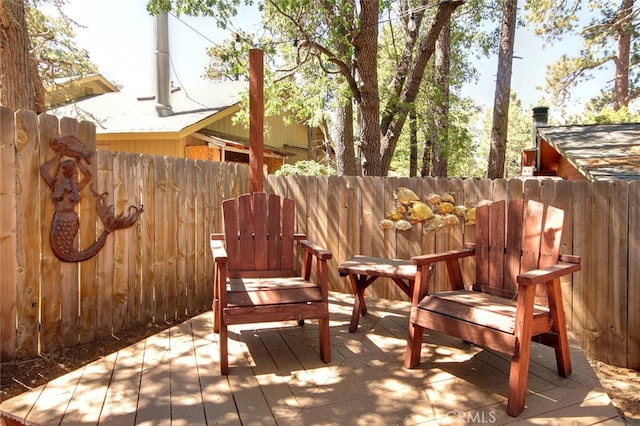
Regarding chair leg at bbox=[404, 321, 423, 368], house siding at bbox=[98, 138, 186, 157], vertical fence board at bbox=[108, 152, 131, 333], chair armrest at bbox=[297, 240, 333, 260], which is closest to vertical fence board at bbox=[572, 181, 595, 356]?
chair leg at bbox=[404, 321, 423, 368]

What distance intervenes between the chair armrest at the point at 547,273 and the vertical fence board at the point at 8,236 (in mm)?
2835

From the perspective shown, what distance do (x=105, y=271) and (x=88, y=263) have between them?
0.15 metres

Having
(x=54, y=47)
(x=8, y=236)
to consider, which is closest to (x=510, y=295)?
(x=8, y=236)

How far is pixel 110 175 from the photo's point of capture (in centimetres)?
302

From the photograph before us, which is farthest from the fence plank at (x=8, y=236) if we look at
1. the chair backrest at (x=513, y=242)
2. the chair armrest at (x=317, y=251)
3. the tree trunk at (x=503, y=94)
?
the tree trunk at (x=503, y=94)

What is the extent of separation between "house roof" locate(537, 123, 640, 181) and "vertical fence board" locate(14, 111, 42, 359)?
4.35 meters

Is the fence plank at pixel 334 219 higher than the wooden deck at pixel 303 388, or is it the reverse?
the fence plank at pixel 334 219

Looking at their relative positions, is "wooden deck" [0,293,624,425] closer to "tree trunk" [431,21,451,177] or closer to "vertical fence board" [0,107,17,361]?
"vertical fence board" [0,107,17,361]

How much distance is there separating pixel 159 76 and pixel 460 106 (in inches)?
338

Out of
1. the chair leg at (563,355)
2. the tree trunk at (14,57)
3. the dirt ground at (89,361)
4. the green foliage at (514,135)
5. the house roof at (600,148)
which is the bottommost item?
the dirt ground at (89,361)

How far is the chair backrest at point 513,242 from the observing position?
7.50 ft

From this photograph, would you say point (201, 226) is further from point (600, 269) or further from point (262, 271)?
point (600, 269)

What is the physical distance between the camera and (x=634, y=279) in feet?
10.1

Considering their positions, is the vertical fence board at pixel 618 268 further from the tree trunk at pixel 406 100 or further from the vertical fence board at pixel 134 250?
the vertical fence board at pixel 134 250
